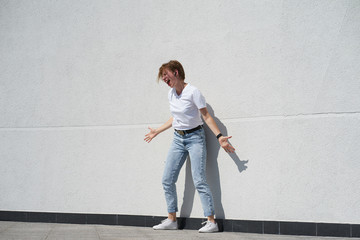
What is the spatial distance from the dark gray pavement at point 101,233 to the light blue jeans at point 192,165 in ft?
1.15

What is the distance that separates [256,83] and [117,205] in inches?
93.2

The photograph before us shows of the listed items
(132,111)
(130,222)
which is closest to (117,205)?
(130,222)

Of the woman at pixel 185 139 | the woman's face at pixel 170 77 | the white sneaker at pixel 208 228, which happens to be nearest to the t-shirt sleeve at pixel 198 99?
the woman at pixel 185 139

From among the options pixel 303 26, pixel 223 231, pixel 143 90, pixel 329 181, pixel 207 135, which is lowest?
pixel 223 231

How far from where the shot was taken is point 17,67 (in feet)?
20.2

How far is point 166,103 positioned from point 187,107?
0.62 meters

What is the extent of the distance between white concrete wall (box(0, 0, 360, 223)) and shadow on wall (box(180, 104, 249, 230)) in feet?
0.06

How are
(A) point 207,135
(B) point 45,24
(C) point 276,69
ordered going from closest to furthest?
(C) point 276,69 → (A) point 207,135 → (B) point 45,24

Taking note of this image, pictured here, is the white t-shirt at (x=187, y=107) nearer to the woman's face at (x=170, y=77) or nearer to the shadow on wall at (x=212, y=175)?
the woman's face at (x=170, y=77)

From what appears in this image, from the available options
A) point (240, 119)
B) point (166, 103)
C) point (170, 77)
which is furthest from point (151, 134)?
point (240, 119)

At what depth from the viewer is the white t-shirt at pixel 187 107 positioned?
496cm

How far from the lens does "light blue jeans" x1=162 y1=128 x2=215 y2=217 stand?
5027 mm

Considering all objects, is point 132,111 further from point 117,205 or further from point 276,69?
point 276,69

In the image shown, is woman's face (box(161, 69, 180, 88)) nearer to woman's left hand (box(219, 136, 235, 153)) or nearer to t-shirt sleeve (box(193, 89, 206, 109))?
t-shirt sleeve (box(193, 89, 206, 109))
